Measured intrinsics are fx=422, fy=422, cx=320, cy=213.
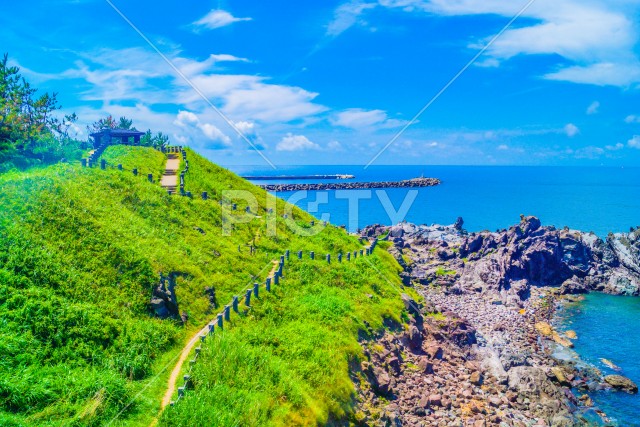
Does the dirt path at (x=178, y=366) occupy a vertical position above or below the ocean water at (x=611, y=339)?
above

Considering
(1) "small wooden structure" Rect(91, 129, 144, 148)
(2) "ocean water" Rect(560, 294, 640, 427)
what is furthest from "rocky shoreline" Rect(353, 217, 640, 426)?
(1) "small wooden structure" Rect(91, 129, 144, 148)

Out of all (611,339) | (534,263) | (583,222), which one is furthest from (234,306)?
(583,222)

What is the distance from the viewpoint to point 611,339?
42.5 metres

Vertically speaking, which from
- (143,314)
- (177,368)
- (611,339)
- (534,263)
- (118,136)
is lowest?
(611,339)

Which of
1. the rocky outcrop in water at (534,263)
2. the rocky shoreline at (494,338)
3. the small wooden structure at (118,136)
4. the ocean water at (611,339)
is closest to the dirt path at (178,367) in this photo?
the rocky shoreline at (494,338)

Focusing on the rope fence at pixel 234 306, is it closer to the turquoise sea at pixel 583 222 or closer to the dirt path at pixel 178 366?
the dirt path at pixel 178 366

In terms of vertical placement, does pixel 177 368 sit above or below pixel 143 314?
below

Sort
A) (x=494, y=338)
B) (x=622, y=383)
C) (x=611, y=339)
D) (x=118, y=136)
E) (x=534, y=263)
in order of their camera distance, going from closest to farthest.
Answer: (x=622, y=383), (x=494, y=338), (x=611, y=339), (x=534, y=263), (x=118, y=136)

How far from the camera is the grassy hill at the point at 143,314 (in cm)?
1662

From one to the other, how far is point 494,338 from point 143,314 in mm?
30918

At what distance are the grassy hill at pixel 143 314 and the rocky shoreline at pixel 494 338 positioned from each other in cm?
313

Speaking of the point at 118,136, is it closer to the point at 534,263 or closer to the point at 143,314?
the point at 143,314

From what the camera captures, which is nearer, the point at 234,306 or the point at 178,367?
the point at 178,367

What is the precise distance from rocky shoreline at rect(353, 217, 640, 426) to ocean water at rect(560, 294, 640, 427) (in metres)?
1.39
